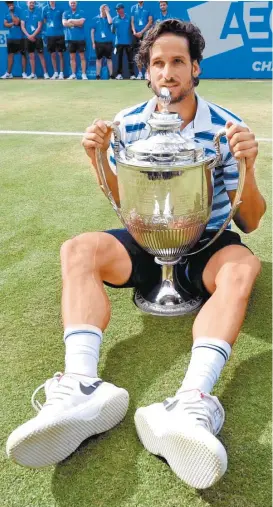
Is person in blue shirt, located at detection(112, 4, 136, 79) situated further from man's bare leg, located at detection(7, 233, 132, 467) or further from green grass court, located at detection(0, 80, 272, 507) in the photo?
man's bare leg, located at detection(7, 233, 132, 467)

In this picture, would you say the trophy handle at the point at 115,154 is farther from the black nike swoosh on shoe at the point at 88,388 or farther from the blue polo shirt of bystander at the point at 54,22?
the blue polo shirt of bystander at the point at 54,22

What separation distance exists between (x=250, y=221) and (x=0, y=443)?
1.15 metres

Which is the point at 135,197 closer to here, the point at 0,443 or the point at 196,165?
the point at 196,165

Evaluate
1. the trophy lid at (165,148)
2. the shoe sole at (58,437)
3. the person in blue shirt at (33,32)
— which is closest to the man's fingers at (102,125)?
the trophy lid at (165,148)

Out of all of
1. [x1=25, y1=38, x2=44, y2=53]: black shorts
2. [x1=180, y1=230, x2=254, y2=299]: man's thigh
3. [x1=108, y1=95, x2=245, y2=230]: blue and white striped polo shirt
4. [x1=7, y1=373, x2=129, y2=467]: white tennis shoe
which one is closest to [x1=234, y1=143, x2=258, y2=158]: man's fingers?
[x1=108, y1=95, x2=245, y2=230]: blue and white striped polo shirt

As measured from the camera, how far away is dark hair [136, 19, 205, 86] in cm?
207

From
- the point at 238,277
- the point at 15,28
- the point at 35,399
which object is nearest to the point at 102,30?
the point at 15,28

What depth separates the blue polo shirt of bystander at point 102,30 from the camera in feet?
37.0

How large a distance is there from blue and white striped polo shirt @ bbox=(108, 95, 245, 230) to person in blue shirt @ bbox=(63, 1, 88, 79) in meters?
9.87

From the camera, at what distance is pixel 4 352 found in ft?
6.71

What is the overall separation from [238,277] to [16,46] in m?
11.3

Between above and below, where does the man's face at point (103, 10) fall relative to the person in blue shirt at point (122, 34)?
above

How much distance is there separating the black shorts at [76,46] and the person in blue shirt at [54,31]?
278 mm

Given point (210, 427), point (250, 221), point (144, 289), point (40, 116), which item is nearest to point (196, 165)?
point (250, 221)
